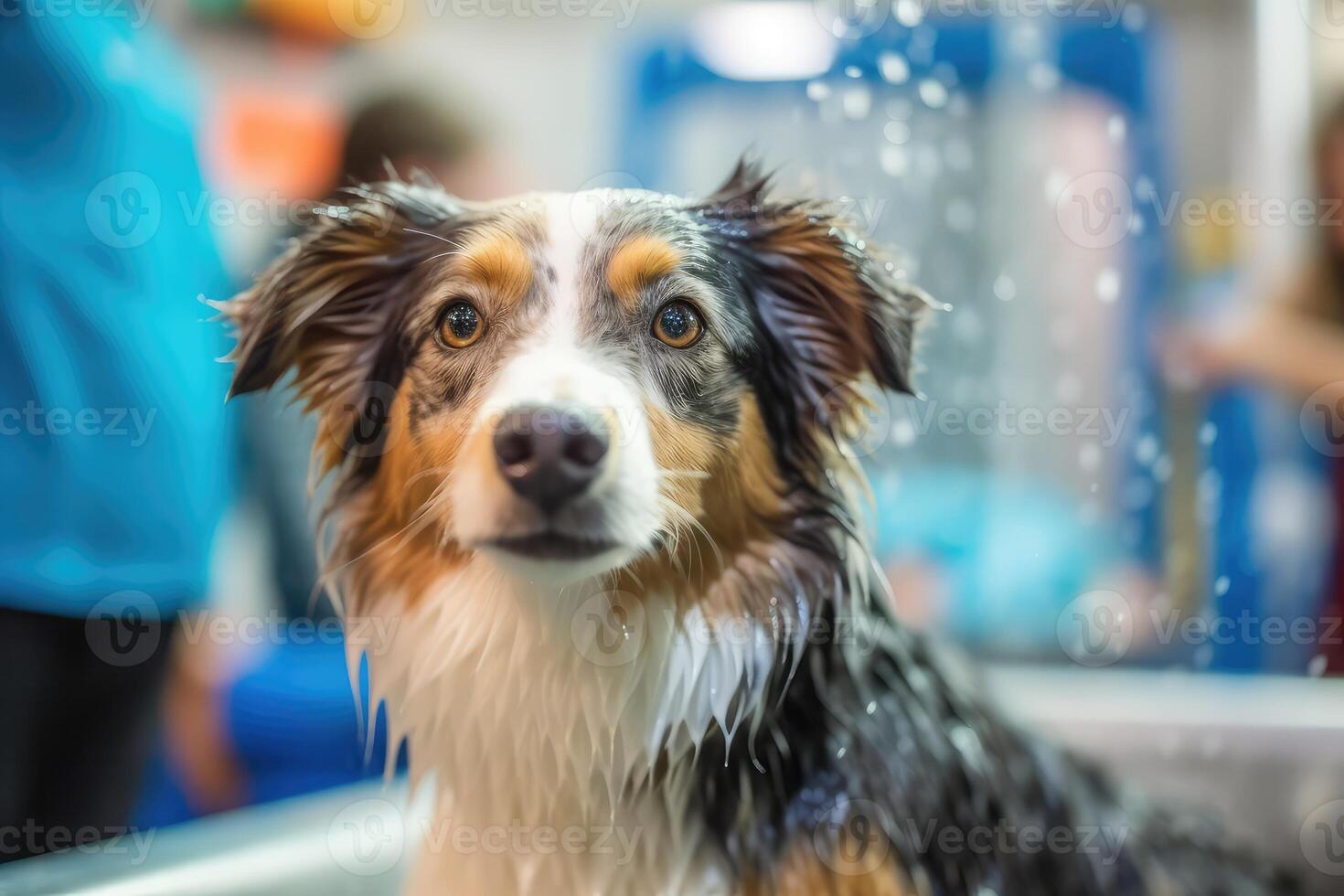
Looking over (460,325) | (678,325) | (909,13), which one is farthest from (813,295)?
(909,13)

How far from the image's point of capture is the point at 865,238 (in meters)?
0.49

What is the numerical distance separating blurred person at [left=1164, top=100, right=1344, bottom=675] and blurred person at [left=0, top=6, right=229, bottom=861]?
0.75 m

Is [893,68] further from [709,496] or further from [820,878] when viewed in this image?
[820,878]

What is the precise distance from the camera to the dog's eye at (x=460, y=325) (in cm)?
47

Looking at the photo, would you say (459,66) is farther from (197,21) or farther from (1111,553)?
(1111,553)

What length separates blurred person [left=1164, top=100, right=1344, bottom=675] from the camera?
31.0 inches

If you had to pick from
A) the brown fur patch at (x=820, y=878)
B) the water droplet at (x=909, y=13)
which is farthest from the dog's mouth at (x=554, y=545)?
the water droplet at (x=909, y=13)

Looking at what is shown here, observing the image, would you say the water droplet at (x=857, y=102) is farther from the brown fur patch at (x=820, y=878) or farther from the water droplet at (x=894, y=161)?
the brown fur patch at (x=820, y=878)

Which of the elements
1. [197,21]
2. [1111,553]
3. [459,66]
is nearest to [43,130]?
[197,21]

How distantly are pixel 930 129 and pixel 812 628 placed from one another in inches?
14.8

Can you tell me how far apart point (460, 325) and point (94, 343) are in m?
0.29

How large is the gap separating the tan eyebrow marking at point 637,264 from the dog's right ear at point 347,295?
0.30ft

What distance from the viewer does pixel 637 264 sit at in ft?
1.50

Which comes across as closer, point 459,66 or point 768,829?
point 768,829
